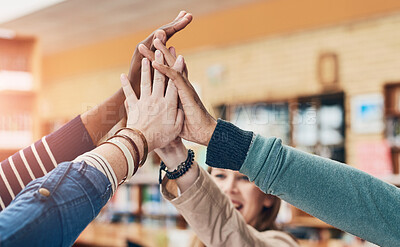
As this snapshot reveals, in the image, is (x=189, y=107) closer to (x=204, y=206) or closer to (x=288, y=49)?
(x=204, y=206)

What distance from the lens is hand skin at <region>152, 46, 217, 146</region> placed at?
1080 millimetres

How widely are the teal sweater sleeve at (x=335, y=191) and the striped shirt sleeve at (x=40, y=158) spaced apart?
537mm

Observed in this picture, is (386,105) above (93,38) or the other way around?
the other way around

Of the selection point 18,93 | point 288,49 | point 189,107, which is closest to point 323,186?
point 189,107

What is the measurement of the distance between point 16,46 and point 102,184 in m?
3.47

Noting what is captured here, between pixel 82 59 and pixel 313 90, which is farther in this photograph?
pixel 82 59

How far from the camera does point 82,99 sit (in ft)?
24.6

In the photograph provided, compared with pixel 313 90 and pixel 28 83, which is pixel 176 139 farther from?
pixel 313 90

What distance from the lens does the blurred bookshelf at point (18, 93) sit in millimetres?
3801

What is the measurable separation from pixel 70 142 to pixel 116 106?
0.55ft

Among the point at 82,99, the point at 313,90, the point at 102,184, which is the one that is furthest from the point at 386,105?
the point at 82,99

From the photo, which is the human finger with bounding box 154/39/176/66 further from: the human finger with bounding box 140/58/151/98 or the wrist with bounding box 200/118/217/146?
the wrist with bounding box 200/118/217/146

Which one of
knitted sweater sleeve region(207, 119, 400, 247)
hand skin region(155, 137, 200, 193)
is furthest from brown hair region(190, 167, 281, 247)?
knitted sweater sleeve region(207, 119, 400, 247)

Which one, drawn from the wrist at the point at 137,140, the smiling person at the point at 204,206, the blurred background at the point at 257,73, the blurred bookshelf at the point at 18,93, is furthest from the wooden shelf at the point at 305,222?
the wrist at the point at 137,140
